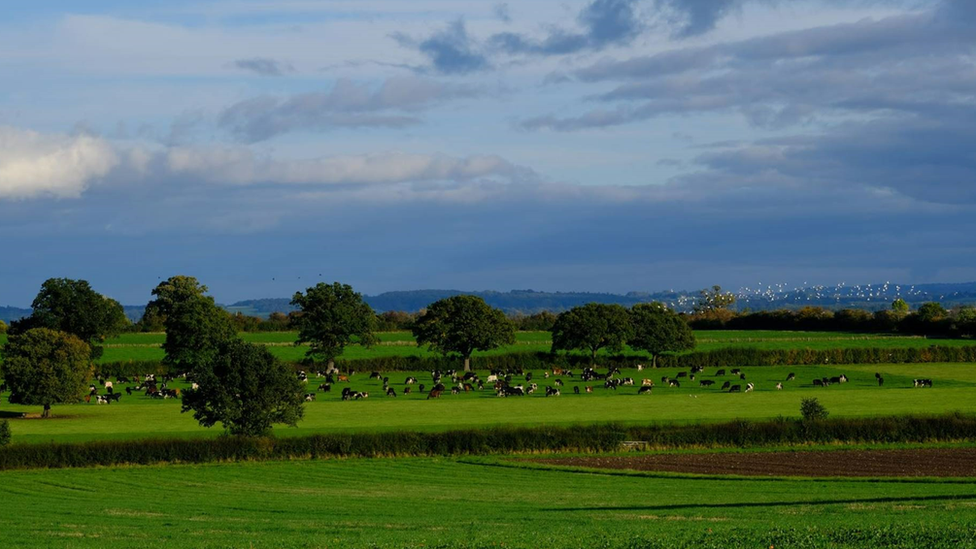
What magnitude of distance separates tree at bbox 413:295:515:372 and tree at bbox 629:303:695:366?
40.3 feet

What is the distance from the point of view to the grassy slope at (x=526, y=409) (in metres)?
60.4

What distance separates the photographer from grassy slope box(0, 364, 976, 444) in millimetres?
60375

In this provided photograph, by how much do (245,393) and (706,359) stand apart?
6428 centimetres

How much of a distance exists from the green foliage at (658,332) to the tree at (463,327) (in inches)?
484

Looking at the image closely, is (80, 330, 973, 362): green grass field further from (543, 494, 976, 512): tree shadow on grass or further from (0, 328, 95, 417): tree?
(543, 494, 976, 512): tree shadow on grass

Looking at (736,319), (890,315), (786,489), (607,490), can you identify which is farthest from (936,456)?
(736,319)

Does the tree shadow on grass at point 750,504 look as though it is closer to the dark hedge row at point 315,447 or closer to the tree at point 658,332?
the dark hedge row at point 315,447

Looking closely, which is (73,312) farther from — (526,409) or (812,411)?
(812,411)

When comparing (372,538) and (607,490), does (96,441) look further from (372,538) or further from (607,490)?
(372,538)

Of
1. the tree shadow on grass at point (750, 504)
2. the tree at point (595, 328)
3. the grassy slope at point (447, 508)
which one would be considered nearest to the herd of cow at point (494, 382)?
the tree at point (595, 328)

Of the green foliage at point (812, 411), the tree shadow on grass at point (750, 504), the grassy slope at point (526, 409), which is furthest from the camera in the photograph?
the grassy slope at point (526, 409)

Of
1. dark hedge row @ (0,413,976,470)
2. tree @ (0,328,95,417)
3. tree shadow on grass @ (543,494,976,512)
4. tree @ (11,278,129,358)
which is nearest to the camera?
tree shadow on grass @ (543,494,976,512)

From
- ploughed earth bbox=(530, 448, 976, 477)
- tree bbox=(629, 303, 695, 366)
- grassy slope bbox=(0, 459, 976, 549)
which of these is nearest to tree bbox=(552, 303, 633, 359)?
tree bbox=(629, 303, 695, 366)

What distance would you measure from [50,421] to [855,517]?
2083 inches
